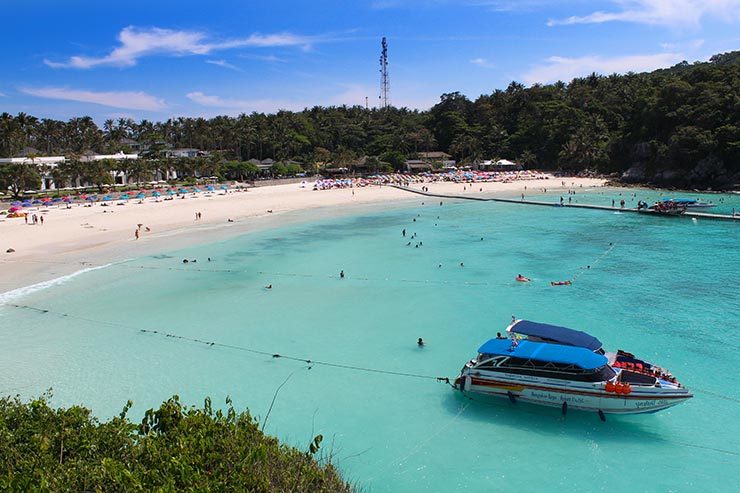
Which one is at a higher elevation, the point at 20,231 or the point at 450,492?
the point at 20,231

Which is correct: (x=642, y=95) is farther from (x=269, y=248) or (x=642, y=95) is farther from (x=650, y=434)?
(x=650, y=434)

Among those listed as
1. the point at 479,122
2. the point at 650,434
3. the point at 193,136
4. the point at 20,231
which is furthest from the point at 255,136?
the point at 650,434

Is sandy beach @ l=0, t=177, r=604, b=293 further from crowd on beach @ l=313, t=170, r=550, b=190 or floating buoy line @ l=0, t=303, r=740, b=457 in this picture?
floating buoy line @ l=0, t=303, r=740, b=457

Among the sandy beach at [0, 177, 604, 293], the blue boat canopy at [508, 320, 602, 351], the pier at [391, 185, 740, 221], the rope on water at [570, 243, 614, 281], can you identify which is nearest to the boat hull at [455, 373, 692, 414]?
the blue boat canopy at [508, 320, 602, 351]

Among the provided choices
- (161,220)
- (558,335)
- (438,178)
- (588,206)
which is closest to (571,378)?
(558,335)

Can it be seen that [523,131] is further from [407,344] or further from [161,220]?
[407,344]

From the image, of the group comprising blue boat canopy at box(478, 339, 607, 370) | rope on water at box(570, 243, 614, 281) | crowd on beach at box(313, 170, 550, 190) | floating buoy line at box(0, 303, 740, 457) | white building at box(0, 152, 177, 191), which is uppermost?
white building at box(0, 152, 177, 191)
